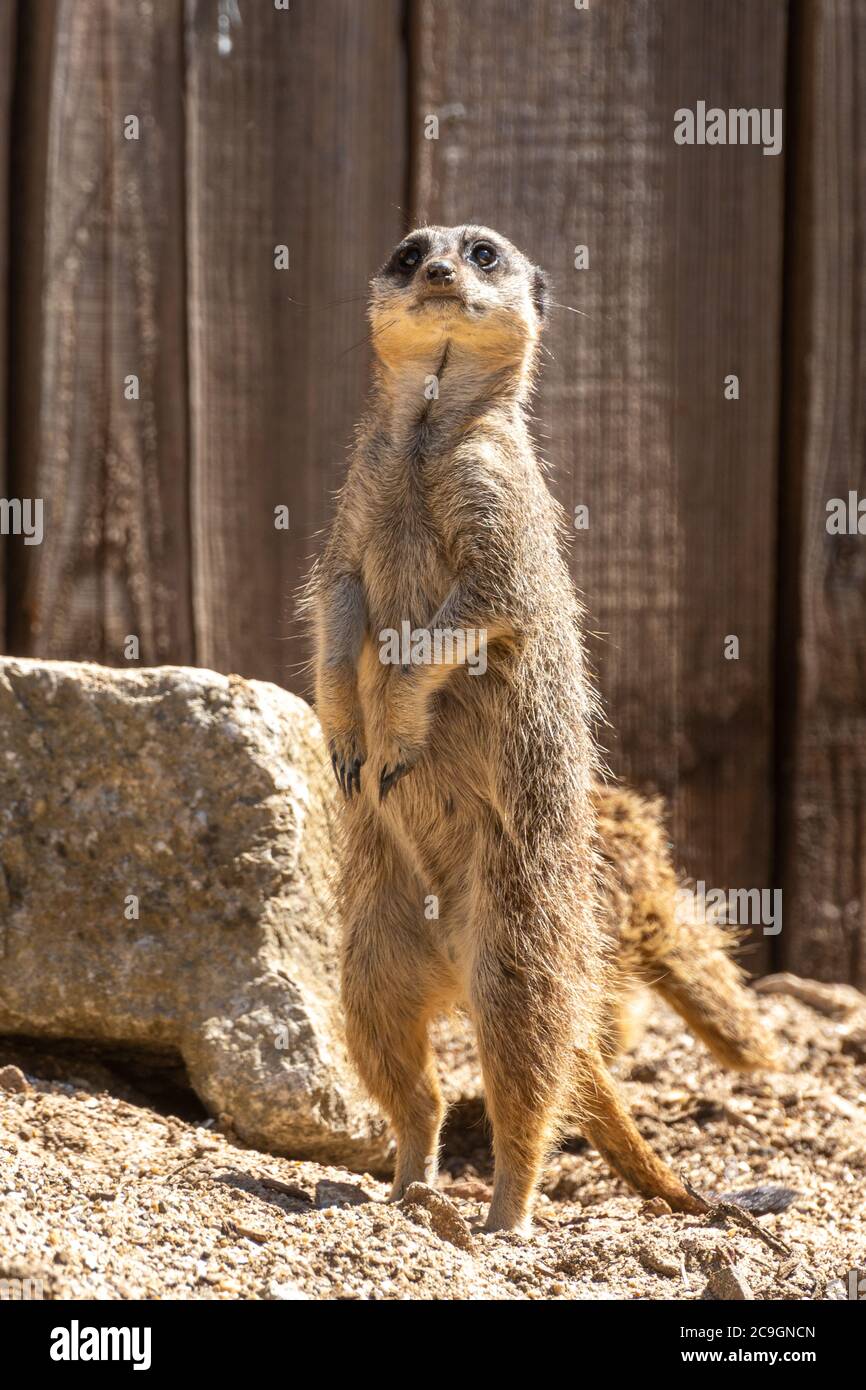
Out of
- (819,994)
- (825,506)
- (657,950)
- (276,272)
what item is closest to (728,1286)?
(657,950)

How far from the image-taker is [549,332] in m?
5.32

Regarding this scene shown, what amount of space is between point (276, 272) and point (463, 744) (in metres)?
1.99

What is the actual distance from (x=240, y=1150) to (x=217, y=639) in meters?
1.86

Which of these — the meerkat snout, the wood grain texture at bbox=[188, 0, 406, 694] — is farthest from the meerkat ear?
the wood grain texture at bbox=[188, 0, 406, 694]

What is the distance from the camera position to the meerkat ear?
4.43 meters

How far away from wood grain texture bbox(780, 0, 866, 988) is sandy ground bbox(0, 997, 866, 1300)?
0.81 meters

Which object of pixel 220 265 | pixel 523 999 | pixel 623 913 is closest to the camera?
pixel 523 999

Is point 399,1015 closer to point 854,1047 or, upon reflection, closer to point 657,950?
point 657,950

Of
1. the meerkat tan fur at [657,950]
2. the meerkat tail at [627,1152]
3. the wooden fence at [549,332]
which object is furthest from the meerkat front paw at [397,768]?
the wooden fence at [549,332]

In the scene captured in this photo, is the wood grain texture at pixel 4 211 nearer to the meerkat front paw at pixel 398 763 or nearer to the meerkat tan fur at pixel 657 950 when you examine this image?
the meerkat front paw at pixel 398 763

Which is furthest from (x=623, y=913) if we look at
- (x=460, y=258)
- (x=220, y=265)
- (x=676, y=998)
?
(x=220, y=265)

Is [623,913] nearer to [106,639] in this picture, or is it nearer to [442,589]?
[442,589]

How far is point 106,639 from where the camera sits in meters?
5.29

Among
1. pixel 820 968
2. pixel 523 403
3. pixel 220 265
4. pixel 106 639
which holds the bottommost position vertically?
pixel 820 968
